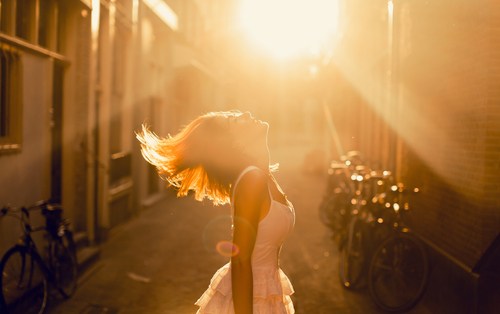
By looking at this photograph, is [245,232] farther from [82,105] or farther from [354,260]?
[82,105]

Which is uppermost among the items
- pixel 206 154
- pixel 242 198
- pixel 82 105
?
pixel 82 105

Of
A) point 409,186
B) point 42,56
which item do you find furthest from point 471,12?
point 42,56

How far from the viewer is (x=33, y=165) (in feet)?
17.0

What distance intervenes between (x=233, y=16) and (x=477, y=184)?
74.1 ft

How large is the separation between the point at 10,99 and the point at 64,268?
79.6 inches

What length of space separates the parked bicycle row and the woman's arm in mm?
2987

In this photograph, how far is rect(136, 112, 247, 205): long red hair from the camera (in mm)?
1943

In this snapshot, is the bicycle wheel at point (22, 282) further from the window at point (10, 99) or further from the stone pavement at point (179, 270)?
the window at point (10, 99)

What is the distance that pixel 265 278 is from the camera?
1922mm

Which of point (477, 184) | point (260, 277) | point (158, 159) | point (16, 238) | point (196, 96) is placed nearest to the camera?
point (260, 277)

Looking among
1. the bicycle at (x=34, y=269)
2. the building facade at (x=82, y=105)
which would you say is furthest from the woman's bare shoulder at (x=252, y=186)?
the building facade at (x=82, y=105)

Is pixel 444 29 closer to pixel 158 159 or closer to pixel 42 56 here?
pixel 158 159

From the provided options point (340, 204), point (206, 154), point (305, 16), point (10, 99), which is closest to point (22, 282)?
point (10, 99)

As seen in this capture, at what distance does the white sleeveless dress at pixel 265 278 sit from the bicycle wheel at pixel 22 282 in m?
2.75
